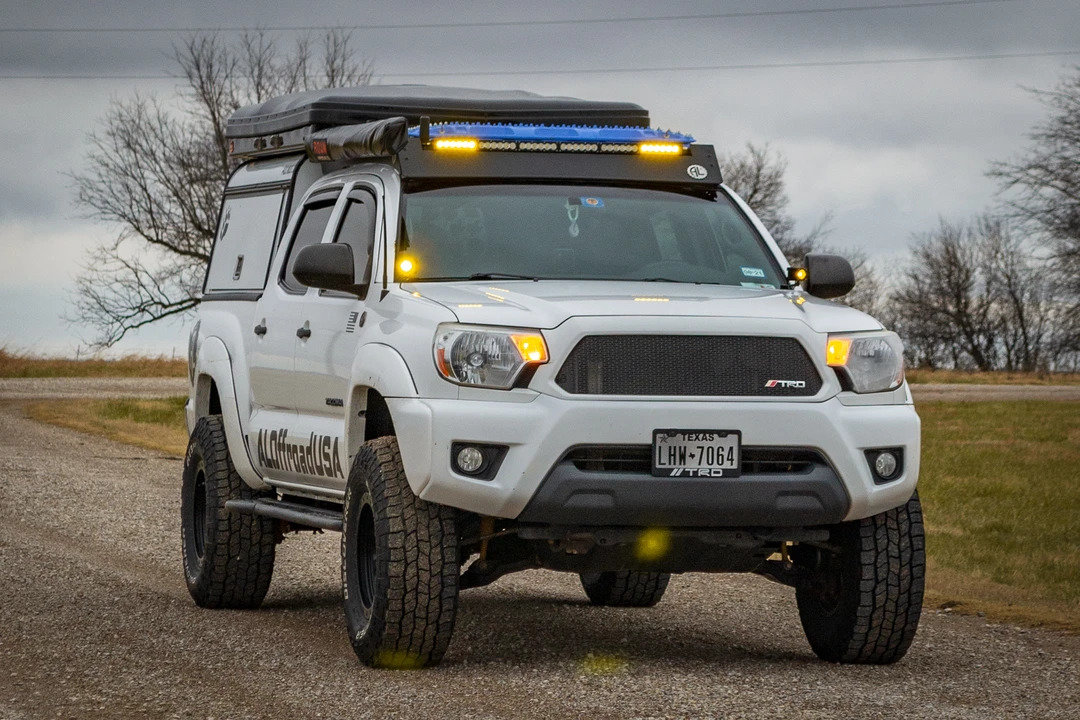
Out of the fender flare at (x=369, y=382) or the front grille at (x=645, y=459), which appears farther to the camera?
the fender flare at (x=369, y=382)

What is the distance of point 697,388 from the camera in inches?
265

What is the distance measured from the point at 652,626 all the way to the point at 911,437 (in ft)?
7.42

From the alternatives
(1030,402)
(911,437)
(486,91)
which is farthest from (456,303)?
(1030,402)

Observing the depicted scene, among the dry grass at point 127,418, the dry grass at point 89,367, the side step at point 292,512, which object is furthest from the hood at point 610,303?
the dry grass at point 89,367

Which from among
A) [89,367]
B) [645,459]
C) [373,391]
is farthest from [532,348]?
[89,367]

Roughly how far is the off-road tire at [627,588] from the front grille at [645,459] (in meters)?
2.78

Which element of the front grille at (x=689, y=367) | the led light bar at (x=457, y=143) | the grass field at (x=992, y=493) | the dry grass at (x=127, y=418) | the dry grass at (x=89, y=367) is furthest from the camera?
the dry grass at (x=89, y=367)

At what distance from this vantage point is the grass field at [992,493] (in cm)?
1054

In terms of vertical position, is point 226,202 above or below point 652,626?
above

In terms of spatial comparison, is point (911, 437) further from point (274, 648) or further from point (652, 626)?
point (274, 648)

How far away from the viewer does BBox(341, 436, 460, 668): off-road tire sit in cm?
678

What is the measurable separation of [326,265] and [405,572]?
145 cm

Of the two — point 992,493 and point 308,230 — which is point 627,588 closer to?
point 308,230

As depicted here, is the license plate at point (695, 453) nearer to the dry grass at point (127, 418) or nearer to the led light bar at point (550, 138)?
the led light bar at point (550, 138)
